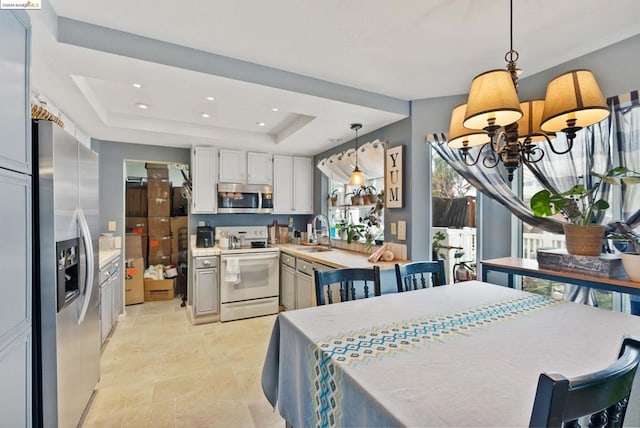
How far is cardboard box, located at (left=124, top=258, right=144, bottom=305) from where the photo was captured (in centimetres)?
433

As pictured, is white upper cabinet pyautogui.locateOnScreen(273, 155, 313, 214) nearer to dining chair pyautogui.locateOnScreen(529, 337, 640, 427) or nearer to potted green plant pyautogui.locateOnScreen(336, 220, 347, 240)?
potted green plant pyautogui.locateOnScreen(336, 220, 347, 240)

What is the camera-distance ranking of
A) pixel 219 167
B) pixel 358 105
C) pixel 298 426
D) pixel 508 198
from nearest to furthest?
pixel 298 426, pixel 508 198, pixel 358 105, pixel 219 167

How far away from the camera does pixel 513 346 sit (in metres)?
1.17

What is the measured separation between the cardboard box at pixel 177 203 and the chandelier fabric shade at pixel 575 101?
5428 mm

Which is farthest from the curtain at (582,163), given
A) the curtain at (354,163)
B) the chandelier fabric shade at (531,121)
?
the curtain at (354,163)

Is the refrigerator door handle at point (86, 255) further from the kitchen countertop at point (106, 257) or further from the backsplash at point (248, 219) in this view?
the backsplash at point (248, 219)

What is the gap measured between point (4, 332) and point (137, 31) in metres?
1.73

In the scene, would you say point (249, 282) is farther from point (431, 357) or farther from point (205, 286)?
point (431, 357)

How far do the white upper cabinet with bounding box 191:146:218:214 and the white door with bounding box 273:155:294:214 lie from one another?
0.86 meters

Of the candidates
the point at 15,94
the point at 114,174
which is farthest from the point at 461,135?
the point at 114,174

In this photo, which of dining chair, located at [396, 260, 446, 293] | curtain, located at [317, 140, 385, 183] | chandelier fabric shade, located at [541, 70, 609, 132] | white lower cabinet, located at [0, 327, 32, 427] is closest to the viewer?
white lower cabinet, located at [0, 327, 32, 427]

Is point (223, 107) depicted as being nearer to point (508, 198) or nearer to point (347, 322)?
point (347, 322)

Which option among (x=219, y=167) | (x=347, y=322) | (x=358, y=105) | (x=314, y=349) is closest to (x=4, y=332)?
(x=314, y=349)

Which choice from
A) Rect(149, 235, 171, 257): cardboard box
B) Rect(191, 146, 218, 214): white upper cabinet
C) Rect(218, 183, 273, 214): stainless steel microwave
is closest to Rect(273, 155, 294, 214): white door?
Rect(218, 183, 273, 214): stainless steel microwave
